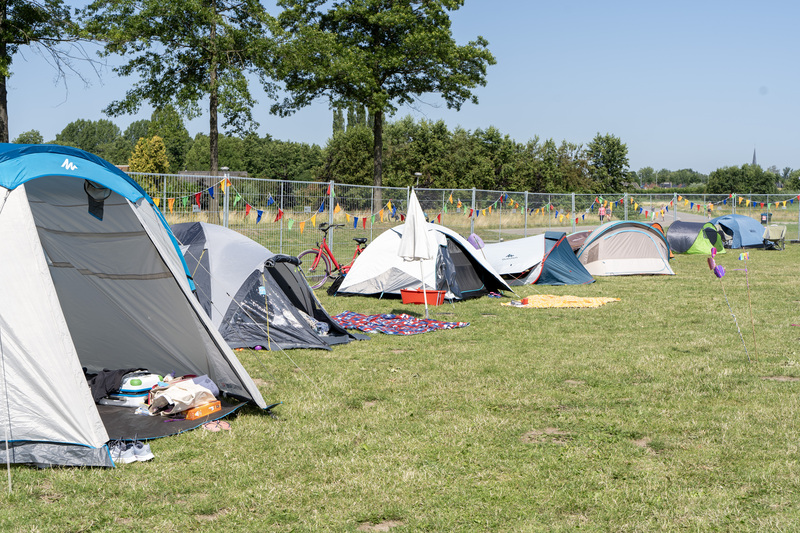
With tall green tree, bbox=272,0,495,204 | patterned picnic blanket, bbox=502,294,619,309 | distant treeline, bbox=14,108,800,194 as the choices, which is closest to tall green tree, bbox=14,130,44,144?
distant treeline, bbox=14,108,800,194

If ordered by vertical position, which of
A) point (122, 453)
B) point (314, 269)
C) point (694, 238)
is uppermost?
point (694, 238)

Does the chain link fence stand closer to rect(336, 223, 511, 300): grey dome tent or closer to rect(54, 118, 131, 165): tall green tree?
rect(336, 223, 511, 300): grey dome tent

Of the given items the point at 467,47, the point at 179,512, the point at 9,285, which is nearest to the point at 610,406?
the point at 179,512

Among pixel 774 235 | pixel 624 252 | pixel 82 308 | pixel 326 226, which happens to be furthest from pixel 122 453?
pixel 774 235

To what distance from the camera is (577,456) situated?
181 inches

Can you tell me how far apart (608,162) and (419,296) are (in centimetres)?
4156

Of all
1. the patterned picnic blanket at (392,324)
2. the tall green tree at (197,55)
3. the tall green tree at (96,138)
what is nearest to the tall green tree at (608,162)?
the tall green tree at (197,55)

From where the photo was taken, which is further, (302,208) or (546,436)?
(302,208)

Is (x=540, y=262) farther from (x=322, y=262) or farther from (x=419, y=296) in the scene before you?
(x=322, y=262)

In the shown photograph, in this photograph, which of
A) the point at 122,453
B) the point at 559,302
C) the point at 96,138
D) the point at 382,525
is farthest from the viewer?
the point at 96,138

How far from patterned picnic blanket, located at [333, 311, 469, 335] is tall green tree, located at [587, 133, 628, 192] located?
4176cm

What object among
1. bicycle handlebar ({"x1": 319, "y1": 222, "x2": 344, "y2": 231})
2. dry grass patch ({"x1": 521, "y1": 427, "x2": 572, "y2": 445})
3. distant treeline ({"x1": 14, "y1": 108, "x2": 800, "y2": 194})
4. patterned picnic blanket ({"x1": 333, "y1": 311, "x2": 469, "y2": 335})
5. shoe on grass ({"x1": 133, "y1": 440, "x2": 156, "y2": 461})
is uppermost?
distant treeline ({"x1": 14, "y1": 108, "x2": 800, "y2": 194})

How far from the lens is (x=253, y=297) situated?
8.03 m

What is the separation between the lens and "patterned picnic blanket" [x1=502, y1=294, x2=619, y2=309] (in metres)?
11.2
